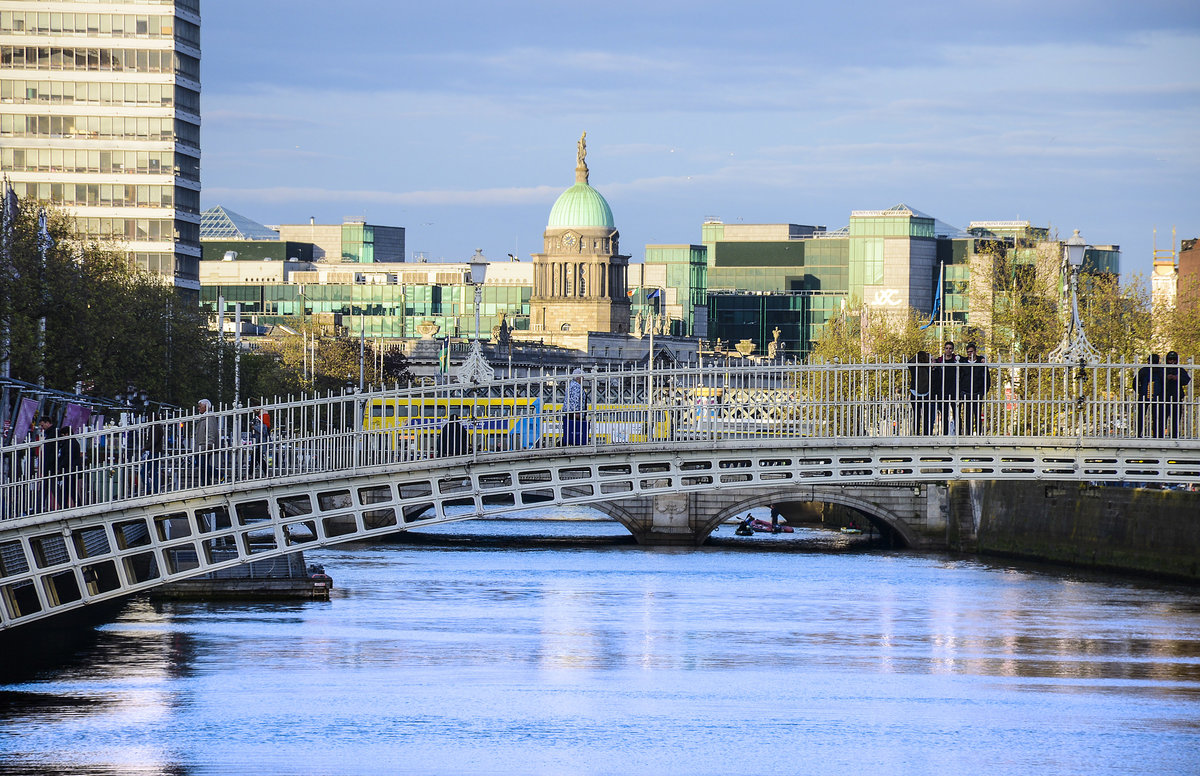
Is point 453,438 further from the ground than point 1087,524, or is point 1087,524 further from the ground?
point 453,438

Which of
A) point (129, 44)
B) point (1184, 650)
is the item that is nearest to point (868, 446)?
point (1184, 650)

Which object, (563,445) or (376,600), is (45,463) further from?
(376,600)

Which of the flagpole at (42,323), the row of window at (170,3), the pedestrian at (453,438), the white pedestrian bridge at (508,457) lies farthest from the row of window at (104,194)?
the pedestrian at (453,438)

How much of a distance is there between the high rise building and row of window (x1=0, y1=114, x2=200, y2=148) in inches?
2.2

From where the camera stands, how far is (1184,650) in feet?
162

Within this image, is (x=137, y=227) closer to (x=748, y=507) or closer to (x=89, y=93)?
(x=89, y=93)

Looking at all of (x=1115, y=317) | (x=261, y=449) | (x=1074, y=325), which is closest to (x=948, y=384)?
(x=1074, y=325)

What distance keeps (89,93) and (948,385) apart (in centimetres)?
8711

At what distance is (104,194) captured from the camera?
117750mm

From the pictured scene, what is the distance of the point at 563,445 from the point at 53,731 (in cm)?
1008

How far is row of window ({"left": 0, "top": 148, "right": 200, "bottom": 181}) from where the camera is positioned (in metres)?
116

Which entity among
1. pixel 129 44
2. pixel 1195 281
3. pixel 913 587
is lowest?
pixel 913 587

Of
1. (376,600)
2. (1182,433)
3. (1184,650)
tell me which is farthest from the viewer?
(376,600)

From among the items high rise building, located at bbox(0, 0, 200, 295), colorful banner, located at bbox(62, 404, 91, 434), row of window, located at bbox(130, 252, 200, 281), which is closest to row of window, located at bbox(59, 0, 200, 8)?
high rise building, located at bbox(0, 0, 200, 295)
